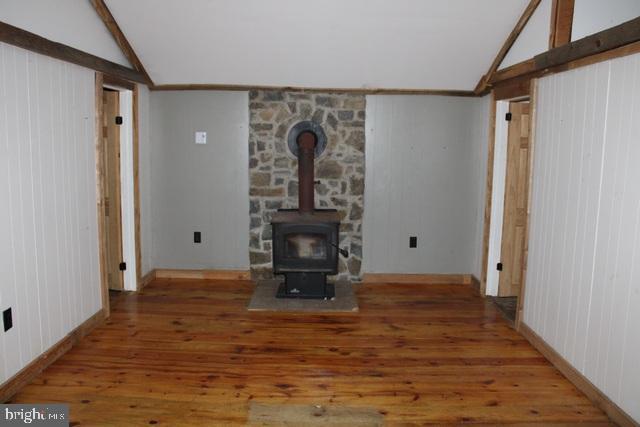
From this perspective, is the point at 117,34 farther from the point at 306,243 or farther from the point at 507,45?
the point at 507,45

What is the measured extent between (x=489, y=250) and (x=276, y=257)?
2.04 m

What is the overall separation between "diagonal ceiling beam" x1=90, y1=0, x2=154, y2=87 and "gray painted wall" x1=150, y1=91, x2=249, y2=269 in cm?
50

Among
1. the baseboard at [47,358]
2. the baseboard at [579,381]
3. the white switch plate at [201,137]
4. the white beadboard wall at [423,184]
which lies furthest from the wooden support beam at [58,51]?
the baseboard at [579,381]

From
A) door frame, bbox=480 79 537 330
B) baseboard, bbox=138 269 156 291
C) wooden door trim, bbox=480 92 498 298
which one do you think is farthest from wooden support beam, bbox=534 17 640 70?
baseboard, bbox=138 269 156 291

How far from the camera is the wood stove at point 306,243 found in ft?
15.2

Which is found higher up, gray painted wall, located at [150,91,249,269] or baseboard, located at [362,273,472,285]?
gray painted wall, located at [150,91,249,269]

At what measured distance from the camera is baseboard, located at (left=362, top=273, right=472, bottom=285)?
5.39 metres

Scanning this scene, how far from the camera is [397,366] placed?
3.43 m

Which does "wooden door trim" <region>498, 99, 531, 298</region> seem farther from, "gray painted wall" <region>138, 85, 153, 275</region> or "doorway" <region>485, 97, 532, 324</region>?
"gray painted wall" <region>138, 85, 153, 275</region>

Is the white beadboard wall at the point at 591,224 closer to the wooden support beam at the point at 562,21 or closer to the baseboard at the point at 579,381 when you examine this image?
the baseboard at the point at 579,381

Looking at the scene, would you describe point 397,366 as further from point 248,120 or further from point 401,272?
point 248,120

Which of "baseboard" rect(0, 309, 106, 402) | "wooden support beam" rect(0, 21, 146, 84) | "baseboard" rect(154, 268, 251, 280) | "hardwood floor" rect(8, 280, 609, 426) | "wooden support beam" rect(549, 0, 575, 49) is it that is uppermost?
"wooden support beam" rect(549, 0, 575, 49)

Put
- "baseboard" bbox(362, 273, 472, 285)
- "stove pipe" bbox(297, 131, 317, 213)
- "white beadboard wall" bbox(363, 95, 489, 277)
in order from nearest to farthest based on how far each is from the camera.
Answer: "stove pipe" bbox(297, 131, 317, 213), "white beadboard wall" bbox(363, 95, 489, 277), "baseboard" bbox(362, 273, 472, 285)

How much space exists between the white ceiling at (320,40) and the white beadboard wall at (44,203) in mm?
843
